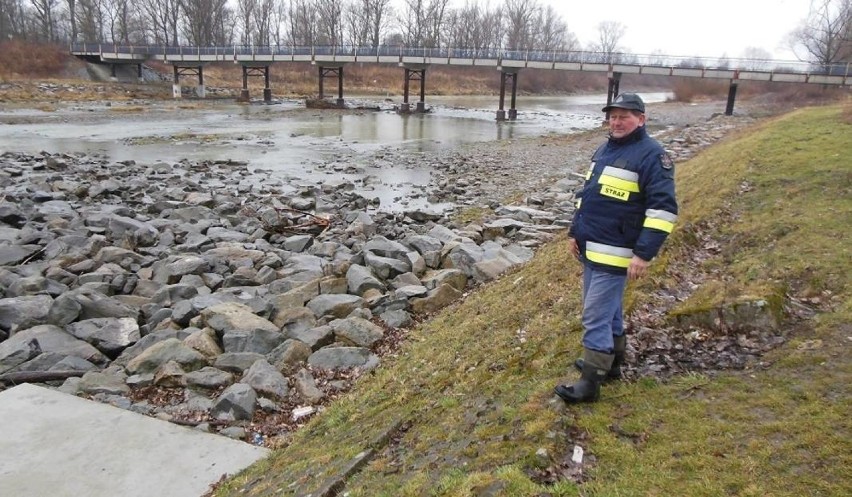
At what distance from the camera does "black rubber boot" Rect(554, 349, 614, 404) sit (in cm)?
404

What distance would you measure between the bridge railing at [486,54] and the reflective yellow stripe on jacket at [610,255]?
52519 millimetres

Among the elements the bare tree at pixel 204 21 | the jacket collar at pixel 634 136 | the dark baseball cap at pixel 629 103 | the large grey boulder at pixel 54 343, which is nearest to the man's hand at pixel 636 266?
the jacket collar at pixel 634 136

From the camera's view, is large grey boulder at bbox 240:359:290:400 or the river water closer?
large grey boulder at bbox 240:359:290:400

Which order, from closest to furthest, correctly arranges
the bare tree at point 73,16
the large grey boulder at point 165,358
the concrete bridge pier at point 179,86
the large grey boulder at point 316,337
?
1. the large grey boulder at point 165,358
2. the large grey boulder at point 316,337
3. the concrete bridge pier at point 179,86
4. the bare tree at point 73,16

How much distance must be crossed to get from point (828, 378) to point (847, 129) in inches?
628

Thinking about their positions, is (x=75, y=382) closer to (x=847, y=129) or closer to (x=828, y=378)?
(x=828, y=378)

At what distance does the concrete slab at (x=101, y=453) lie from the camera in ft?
14.5

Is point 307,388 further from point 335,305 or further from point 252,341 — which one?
point 335,305

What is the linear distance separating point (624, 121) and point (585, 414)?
1.89 m

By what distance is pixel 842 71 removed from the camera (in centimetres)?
4581

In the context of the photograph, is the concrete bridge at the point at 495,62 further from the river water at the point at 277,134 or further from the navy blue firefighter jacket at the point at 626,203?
the navy blue firefighter jacket at the point at 626,203

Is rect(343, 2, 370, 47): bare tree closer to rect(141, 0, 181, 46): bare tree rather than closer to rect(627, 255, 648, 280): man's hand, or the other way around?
rect(141, 0, 181, 46): bare tree

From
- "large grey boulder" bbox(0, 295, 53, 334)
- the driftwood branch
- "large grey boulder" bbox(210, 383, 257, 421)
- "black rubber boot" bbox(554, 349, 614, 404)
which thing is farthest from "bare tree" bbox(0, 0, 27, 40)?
"black rubber boot" bbox(554, 349, 614, 404)

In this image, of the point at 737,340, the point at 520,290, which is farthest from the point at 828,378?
the point at 520,290
